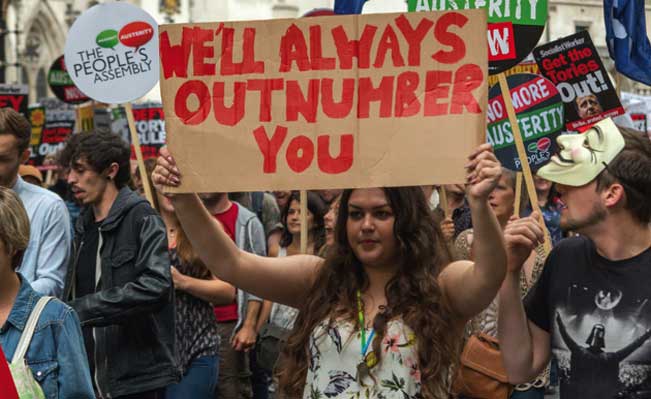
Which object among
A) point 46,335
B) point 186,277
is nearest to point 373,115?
point 46,335

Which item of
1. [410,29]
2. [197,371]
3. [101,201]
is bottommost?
[197,371]

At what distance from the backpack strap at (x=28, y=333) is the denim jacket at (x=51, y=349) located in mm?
11

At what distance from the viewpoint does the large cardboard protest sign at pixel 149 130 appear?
16938mm

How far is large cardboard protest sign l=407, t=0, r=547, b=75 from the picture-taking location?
6.49m

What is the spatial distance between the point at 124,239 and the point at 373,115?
212cm

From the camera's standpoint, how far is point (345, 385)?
394 cm

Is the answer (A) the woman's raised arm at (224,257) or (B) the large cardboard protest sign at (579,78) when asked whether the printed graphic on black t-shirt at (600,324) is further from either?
(B) the large cardboard protest sign at (579,78)

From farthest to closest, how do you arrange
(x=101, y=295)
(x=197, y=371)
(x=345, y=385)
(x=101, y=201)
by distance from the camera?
(x=197, y=371)
(x=101, y=201)
(x=101, y=295)
(x=345, y=385)

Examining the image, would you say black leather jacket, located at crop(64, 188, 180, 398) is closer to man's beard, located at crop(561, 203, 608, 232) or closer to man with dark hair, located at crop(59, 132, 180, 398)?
man with dark hair, located at crop(59, 132, 180, 398)

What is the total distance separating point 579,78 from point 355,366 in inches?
188

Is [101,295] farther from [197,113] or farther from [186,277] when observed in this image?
[197,113]

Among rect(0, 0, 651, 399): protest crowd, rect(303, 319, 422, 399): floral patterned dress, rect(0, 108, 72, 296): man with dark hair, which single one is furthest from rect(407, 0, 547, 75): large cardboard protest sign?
rect(303, 319, 422, 399): floral patterned dress

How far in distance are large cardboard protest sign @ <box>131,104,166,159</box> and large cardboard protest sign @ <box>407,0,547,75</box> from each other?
409 inches

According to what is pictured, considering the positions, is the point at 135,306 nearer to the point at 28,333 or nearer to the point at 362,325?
the point at 28,333
